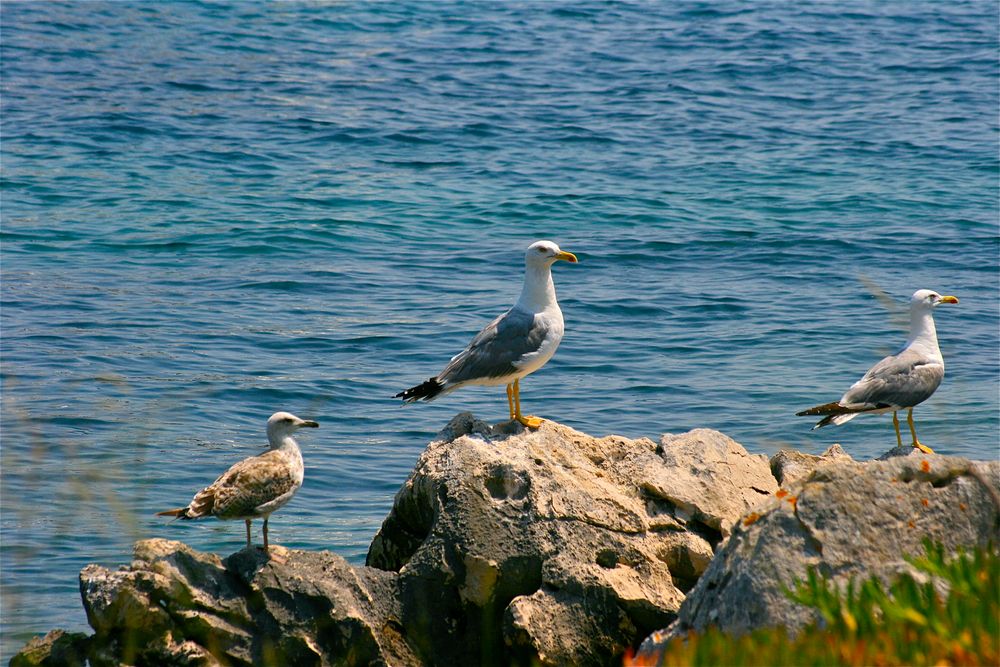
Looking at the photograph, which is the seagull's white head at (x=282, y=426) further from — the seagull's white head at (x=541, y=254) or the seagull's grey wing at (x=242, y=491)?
the seagull's white head at (x=541, y=254)

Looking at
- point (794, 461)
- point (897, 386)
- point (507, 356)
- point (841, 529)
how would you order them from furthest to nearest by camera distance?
point (897, 386)
point (794, 461)
point (507, 356)
point (841, 529)

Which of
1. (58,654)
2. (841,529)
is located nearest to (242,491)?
(58,654)

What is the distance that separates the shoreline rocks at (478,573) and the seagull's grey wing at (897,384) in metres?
1.17

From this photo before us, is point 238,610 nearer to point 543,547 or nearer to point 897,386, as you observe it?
point 543,547

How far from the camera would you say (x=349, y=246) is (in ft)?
57.1

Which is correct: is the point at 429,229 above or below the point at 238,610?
below

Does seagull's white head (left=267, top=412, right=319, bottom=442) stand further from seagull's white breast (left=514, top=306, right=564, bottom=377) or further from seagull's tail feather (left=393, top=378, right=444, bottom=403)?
seagull's white breast (left=514, top=306, right=564, bottom=377)

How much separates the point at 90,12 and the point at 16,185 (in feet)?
34.3

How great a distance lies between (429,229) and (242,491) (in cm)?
1184

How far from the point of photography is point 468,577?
6.71 meters

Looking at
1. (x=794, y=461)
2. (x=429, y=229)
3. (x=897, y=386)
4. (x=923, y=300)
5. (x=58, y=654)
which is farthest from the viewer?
(x=429, y=229)

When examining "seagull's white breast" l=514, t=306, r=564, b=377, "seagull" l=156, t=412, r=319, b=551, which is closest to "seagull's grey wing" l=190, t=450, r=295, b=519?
"seagull" l=156, t=412, r=319, b=551

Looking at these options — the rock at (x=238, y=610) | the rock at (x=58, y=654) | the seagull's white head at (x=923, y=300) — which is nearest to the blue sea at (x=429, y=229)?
the rock at (x=58, y=654)

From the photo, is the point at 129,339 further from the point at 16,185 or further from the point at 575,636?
the point at 575,636
